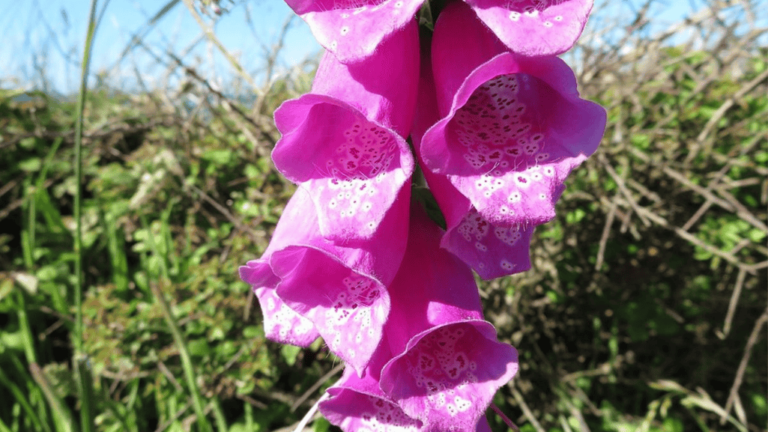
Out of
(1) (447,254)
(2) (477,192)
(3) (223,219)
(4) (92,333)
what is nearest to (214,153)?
(3) (223,219)

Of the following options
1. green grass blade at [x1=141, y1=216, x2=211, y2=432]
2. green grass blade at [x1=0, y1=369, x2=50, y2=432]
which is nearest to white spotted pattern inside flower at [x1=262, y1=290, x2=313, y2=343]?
green grass blade at [x1=141, y1=216, x2=211, y2=432]

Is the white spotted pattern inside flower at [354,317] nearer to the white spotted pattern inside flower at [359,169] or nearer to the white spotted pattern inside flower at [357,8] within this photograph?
the white spotted pattern inside flower at [359,169]

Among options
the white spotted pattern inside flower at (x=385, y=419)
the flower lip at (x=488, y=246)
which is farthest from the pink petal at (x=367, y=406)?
the flower lip at (x=488, y=246)

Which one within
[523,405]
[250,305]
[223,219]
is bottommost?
[523,405]

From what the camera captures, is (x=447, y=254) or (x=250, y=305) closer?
(x=447, y=254)

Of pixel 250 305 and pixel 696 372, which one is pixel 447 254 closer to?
pixel 250 305

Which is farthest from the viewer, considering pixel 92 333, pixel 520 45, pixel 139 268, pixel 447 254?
pixel 139 268

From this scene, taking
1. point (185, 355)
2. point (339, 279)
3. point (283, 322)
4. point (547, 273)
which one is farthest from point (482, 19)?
point (547, 273)
